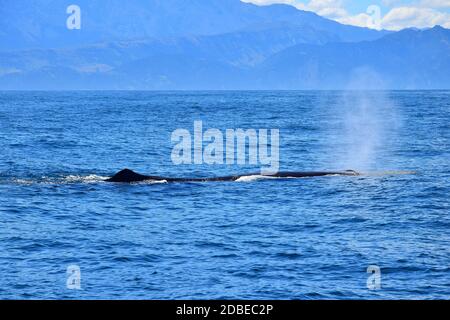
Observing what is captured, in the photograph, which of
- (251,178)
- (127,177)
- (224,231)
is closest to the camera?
(224,231)

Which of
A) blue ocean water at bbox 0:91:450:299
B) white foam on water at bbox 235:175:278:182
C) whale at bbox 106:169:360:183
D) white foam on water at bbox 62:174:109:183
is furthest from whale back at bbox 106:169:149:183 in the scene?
white foam on water at bbox 235:175:278:182

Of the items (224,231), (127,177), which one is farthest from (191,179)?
(224,231)

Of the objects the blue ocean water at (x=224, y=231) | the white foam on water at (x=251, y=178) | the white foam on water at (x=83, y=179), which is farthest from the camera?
the white foam on water at (x=251, y=178)

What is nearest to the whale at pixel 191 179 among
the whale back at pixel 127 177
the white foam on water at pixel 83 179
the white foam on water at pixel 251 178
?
the whale back at pixel 127 177

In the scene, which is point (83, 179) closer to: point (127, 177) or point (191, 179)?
point (127, 177)

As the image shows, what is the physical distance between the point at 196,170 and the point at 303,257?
78.9 ft

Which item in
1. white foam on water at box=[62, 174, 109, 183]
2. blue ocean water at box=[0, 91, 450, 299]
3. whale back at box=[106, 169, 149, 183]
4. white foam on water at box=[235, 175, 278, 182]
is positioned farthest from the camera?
white foam on water at box=[235, 175, 278, 182]

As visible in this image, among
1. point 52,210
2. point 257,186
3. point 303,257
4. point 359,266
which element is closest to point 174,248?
point 303,257

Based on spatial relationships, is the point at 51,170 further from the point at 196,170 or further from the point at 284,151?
the point at 284,151

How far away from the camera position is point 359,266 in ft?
73.4

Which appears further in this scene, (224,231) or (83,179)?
(83,179)

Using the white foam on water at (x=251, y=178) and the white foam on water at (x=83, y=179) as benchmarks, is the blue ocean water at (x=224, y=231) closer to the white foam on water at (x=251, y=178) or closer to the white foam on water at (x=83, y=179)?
the white foam on water at (x=83, y=179)

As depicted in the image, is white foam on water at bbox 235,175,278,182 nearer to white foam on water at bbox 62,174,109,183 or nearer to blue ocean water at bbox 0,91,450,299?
blue ocean water at bbox 0,91,450,299

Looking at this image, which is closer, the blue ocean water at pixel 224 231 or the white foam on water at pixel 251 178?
the blue ocean water at pixel 224 231
